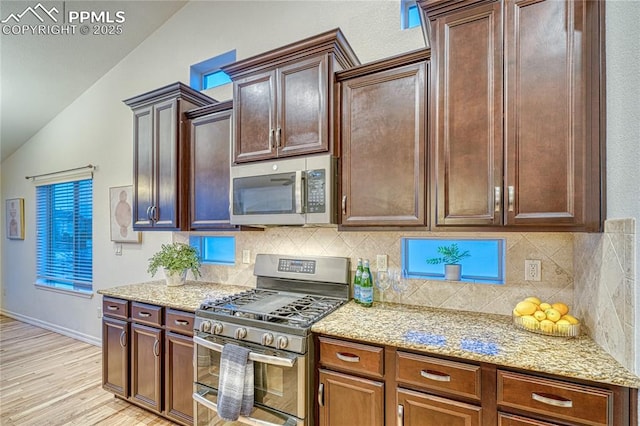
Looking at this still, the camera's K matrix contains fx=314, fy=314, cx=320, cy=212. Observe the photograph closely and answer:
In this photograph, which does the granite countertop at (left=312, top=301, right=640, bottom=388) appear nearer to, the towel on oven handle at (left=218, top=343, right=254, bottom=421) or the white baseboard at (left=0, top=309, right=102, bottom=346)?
the towel on oven handle at (left=218, top=343, right=254, bottom=421)

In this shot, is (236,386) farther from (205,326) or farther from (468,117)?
(468,117)

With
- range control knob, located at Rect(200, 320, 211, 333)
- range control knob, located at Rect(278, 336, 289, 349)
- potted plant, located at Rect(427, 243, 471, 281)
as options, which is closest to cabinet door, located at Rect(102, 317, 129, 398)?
range control knob, located at Rect(200, 320, 211, 333)

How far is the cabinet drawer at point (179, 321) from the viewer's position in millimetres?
2185

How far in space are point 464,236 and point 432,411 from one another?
3.37 feet

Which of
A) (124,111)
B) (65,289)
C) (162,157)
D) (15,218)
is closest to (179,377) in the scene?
(162,157)

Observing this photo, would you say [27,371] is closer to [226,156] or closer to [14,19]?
[226,156]

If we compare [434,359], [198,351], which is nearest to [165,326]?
[198,351]

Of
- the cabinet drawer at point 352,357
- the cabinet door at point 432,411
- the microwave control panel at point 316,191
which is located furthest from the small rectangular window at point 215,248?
the cabinet door at point 432,411

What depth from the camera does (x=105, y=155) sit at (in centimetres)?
396

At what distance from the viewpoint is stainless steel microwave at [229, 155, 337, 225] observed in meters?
1.96

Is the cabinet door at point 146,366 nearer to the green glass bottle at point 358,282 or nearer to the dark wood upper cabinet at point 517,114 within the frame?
the green glass bottle at point 358,282

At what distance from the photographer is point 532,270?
5.94ft

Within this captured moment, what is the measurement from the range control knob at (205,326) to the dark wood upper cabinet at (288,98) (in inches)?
44.0

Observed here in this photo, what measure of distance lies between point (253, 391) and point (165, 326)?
944 mm
